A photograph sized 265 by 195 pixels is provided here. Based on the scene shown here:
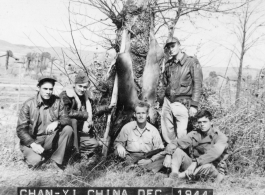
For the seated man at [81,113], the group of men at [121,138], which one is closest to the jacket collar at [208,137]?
the group of men at [121,138]

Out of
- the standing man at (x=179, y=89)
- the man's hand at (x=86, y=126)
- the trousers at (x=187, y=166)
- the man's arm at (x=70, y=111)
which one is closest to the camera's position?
the trousers at (x=187, y=166)

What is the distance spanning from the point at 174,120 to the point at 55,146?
1988 millimetres

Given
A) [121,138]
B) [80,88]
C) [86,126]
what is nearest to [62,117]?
[86,126]

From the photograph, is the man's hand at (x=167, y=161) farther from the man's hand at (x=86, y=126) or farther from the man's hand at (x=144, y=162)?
the man's hand at (x=86, y=126)

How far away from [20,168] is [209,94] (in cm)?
387

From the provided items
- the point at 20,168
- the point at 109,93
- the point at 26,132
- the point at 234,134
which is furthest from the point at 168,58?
the point at 20,168

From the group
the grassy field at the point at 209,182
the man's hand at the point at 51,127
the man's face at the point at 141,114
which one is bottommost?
the grassy field at the point at 209,182

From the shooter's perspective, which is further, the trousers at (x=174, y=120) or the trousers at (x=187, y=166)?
the trousers at (x=174, y=120)

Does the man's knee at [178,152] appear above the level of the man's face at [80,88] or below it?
below

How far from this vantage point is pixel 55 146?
4.46 metres

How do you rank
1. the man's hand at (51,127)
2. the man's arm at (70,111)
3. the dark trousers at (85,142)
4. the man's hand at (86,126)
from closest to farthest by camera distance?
1. the man's hand at (51,127)
2. the man's arm at (70,111)
3. the man's hand at (86,126)
4. the dark trousers at (85,142)

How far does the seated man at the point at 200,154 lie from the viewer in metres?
4.26

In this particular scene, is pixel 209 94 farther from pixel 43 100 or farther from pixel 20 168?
pixel 20 168

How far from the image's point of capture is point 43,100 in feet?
15.0
